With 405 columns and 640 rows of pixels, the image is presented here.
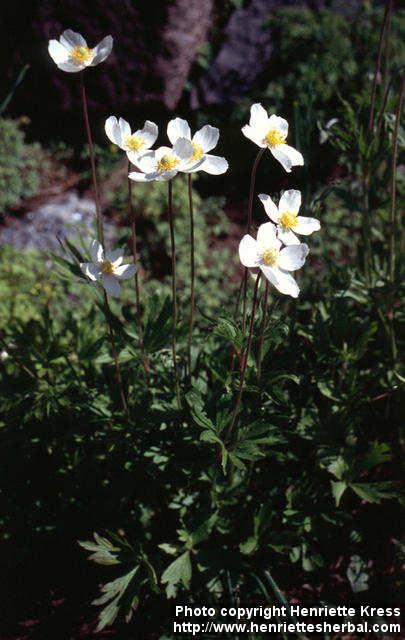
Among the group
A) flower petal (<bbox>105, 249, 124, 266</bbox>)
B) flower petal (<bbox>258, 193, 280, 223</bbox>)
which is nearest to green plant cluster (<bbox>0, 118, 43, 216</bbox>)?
flower petal (<bbox>105, 249, 124, 266</bbox>)

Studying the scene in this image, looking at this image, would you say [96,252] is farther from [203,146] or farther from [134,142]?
[203,146]

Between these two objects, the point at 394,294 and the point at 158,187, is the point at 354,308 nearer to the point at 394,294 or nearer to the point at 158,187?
the point at 394,294

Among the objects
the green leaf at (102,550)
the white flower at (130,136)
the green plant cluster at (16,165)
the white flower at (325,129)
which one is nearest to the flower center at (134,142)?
the white flower at (130,136)

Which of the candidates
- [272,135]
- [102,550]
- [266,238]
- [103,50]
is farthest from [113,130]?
[102,550]

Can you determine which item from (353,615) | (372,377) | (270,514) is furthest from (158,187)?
(353,615)

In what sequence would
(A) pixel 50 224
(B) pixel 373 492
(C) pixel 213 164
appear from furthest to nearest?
1. (A) pixel 50 224
2. (B) pixel 373 492
3. (C) pixel 213 164

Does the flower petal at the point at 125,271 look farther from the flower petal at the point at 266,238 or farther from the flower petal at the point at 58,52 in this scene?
the flower petal at the point at 58,52

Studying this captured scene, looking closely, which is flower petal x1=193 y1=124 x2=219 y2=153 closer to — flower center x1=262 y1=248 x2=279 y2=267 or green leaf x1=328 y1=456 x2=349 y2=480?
flower center x1=262 y1=248 x2=279 y2=267
